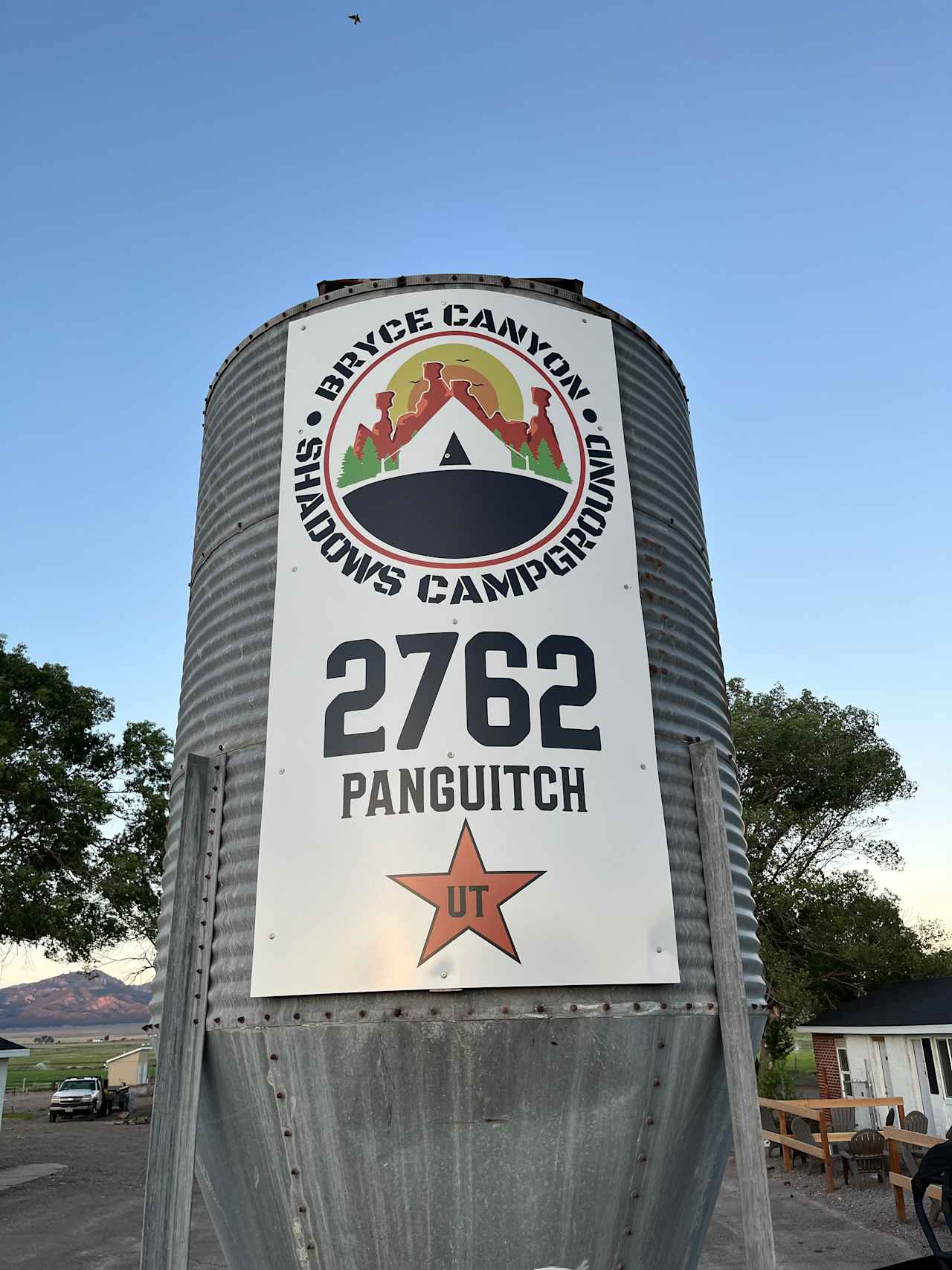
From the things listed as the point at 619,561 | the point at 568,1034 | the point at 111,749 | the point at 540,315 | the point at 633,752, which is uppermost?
the point at 111,749

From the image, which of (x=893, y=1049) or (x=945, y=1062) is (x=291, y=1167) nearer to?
(x=945, y=1062)

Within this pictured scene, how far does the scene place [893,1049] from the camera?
2067 centimetres

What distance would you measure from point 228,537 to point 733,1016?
9.87ft

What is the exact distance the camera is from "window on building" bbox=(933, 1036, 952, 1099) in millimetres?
18797

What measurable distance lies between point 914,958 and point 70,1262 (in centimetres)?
2389

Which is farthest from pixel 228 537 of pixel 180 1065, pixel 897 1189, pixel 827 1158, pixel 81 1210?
pixel 827 1158

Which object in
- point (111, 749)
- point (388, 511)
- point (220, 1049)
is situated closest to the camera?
point (220, 1049)

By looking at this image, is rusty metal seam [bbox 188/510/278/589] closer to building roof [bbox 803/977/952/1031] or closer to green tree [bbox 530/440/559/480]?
green tree [bbox 530/440/559/480]

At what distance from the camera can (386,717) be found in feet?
12.0

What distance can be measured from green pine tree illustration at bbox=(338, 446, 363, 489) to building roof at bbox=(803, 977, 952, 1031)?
18660mm

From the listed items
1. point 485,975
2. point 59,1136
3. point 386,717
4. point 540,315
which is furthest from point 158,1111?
point 59,1136

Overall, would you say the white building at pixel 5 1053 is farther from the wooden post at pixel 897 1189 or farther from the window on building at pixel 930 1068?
the window on building at pixel 930 1068

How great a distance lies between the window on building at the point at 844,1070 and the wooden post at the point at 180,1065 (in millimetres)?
23029

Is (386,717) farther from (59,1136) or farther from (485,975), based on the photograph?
(59,1136)
